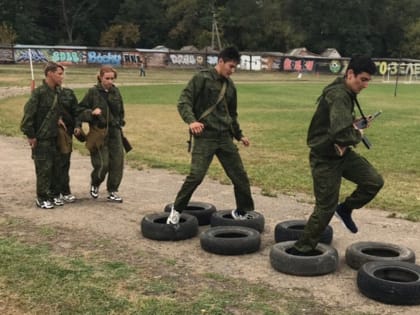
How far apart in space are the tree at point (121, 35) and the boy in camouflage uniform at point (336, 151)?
87516 mm

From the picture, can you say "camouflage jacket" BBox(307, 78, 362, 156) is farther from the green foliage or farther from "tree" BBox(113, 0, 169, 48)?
"tree" BBox(113, 0, 169, 48)

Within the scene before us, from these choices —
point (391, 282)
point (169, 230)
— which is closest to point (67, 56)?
point (169, 230)

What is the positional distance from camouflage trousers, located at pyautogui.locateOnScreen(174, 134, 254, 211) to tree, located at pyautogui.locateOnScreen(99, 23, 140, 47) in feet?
283

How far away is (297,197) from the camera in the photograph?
9086 millimetres

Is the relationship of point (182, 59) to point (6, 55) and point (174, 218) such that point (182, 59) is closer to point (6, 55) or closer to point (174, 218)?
point (6, 55)

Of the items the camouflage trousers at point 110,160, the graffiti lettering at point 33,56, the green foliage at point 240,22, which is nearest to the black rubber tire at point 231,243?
the camouflage trousers at point 110,160

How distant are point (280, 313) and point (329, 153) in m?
1.63

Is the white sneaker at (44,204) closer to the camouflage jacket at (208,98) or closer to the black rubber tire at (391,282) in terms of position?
the camouflage jacket at (208,98)

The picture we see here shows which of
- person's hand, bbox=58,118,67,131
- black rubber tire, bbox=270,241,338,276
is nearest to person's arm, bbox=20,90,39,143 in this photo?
person's hand, bbox=58,118,67,131

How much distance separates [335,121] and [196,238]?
2.40 meters

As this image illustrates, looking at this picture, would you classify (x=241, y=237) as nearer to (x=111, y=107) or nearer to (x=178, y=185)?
(x=111, y=107)

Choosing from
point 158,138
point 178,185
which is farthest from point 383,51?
point 178,185

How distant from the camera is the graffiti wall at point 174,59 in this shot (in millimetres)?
67562

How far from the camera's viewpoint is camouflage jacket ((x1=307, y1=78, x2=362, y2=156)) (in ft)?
16.5
